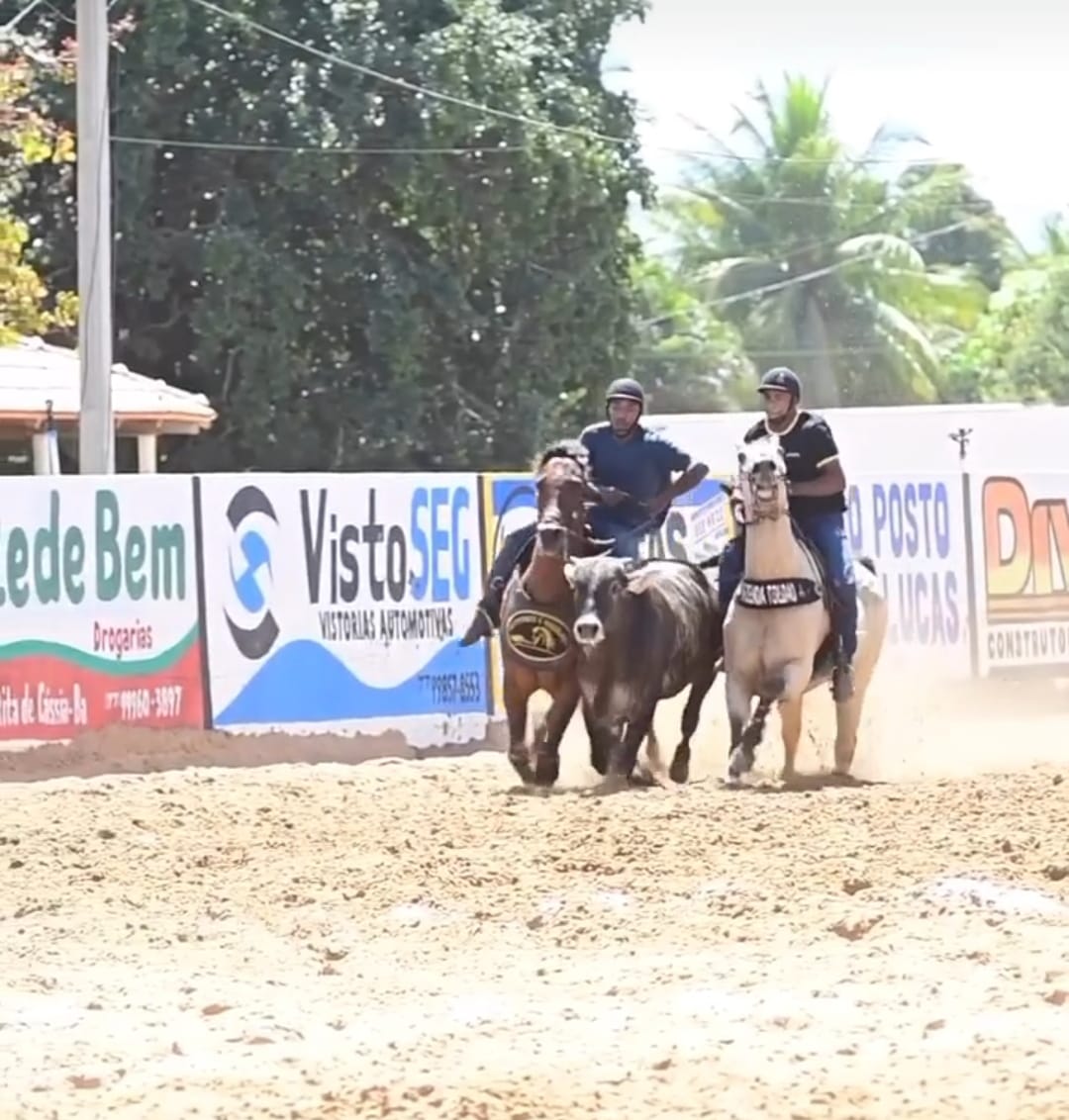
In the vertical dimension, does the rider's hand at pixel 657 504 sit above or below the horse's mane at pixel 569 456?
below

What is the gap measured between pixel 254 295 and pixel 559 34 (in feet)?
19.4

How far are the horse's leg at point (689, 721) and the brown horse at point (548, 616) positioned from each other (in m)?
0.93

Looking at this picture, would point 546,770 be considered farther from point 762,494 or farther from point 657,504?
point 762,494

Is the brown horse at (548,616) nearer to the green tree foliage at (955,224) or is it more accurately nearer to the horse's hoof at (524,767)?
the horse's hoof at (524,767)

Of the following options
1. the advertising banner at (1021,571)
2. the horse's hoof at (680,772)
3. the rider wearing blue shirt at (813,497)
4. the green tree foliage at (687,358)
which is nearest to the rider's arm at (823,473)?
the rider wearing blue shirt at (813,497)

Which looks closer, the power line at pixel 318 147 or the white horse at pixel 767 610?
the white horse at pixel 767 610

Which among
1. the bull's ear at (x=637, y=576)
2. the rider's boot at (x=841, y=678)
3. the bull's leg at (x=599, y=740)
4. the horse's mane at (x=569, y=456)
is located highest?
the horse's mane at (x=569, y=456)

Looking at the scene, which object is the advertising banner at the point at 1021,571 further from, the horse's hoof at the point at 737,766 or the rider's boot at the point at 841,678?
the horse's hoof at the point at 737,766

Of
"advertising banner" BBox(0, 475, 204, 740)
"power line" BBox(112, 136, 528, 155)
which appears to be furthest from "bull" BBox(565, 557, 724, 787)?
"power line" BBox(112, 136, 528, 155)

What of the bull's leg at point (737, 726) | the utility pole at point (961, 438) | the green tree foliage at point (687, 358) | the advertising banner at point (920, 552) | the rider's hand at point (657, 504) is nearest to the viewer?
the bull's leg at point (737, 726)

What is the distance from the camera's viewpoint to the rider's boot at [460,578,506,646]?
511 inches

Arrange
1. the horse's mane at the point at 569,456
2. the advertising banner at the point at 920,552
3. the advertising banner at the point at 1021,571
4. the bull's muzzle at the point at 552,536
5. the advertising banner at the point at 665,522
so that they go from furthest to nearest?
the advertising banner at the point at 1021,571 → the advertising banner at the point at 920,552 → the advertising banner at the point at 665,522 → the horse's mane at the point at 569,456 → the bull's muzzle at the point at 552,536

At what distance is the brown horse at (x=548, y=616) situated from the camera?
12352 mm

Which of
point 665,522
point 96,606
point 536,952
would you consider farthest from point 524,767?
point 665,522
